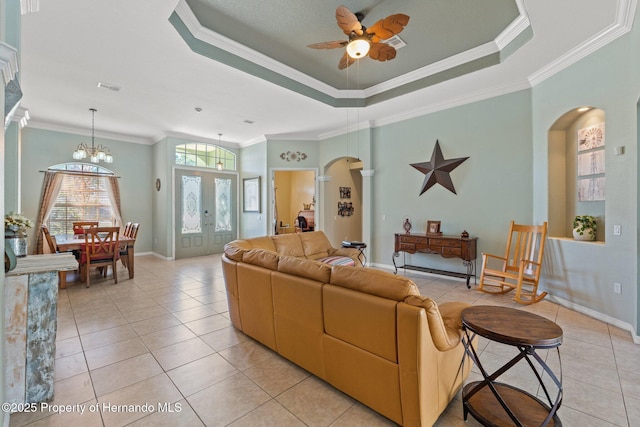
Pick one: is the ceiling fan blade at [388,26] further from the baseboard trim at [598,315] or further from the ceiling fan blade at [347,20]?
the baseboard trim at [598,315]

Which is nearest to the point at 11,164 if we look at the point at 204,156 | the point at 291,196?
the point at 204,156

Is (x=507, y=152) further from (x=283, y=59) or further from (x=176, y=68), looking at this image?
(x=176, y=68)

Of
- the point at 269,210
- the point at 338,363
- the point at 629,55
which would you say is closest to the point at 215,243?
the point at 269,210

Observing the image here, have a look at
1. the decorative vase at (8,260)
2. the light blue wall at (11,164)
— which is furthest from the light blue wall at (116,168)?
the decorative vase at (8,260)

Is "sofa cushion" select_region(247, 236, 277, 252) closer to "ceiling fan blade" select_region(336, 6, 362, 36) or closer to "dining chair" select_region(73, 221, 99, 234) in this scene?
"ceiling fan blade" select_region(336, 6, 362, 36)

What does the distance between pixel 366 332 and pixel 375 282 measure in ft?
1.03

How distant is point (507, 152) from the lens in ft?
14.4

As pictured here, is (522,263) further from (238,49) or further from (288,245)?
(238,49)

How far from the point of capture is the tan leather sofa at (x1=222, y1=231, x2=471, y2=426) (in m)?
1.56

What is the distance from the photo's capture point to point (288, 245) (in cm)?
447

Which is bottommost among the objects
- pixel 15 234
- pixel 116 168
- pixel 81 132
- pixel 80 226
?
pixel 80 226

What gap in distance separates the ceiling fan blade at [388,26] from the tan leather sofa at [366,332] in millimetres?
2293

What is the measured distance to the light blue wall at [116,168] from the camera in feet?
19.7

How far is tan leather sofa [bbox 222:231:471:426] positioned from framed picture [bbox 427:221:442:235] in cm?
301
